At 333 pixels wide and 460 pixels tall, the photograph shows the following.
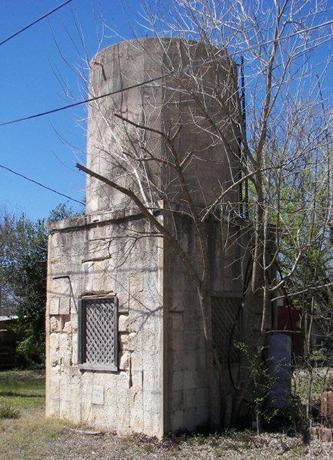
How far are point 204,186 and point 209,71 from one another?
166 centimetres

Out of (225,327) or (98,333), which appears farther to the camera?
(98,333)

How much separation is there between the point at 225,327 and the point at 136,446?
7.12ft

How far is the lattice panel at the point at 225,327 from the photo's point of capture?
8.89 metres

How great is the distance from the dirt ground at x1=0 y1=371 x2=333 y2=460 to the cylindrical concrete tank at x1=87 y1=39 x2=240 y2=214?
3.22m

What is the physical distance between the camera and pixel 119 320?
8742mm

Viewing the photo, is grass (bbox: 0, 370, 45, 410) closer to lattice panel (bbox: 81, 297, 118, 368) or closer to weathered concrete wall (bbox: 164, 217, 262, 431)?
lattice panel (bbox: 81, 297, 118, 368)

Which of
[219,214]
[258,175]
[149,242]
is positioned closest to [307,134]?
[258,175]

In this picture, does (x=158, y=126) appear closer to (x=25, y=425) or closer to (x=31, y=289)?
(x=25, y=425)

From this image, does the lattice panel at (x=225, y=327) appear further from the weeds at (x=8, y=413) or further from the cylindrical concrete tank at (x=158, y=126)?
the weeds at (x=8, y=413)

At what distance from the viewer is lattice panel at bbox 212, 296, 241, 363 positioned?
8891 mm

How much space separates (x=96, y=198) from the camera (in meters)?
9.71

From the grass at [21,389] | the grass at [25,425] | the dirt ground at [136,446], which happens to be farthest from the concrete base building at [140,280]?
the grass at [21,389]

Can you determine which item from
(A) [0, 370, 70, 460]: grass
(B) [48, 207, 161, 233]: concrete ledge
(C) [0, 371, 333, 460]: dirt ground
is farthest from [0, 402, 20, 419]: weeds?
(B) [48, 207, 161, 233]: concrete ledge

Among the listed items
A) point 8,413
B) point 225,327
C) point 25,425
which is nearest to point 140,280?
point 225,327
